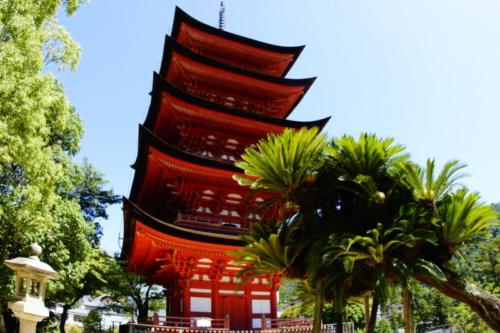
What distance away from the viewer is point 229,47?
21.0m

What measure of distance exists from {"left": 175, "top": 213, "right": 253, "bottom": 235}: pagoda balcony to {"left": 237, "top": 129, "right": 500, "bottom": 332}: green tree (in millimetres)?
5916

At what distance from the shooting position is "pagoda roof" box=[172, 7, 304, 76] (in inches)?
796

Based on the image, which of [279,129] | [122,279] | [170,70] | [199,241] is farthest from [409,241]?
[122,279]

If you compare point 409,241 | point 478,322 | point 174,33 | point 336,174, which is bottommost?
point 478,322

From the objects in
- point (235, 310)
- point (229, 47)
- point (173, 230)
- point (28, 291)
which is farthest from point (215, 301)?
point (229, 47)

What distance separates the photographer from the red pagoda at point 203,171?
1389cm

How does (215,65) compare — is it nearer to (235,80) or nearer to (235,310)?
(235,80)

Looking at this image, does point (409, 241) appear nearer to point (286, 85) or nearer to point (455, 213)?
point (455, 213)

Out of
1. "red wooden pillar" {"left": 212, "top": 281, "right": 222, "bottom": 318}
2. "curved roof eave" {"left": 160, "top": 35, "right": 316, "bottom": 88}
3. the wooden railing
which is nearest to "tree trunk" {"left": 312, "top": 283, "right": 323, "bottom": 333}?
the wooden railing

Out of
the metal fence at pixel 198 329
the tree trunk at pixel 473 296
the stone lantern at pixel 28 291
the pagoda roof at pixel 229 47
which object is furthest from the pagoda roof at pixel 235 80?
the tree trunk at pixel 473 296

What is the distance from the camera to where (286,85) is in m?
19.7

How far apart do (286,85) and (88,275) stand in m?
14.0

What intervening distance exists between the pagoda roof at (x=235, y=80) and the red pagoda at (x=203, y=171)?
5cm

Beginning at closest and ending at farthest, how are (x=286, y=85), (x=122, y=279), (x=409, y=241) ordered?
(x=409, y=241) < (x=286, y=85) < (x=122, y=279)
